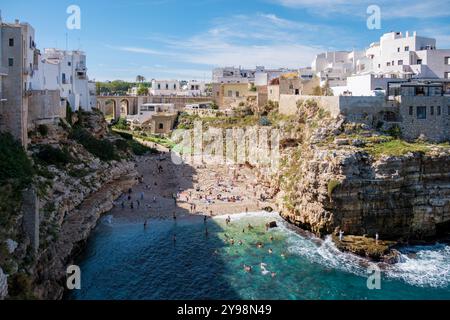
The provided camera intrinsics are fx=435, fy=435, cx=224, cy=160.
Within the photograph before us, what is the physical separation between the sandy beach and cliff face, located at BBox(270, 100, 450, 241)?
9.26m

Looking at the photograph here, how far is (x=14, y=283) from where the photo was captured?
2042cm

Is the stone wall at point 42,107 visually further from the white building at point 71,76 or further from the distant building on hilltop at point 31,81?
the white building at point 71,76

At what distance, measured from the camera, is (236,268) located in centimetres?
3011

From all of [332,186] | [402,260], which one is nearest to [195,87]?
[332,186]

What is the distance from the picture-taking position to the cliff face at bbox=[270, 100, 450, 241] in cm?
3450

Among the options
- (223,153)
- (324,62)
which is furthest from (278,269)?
(324,62)

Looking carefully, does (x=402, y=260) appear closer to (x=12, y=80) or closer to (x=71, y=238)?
(x=71, y=238)

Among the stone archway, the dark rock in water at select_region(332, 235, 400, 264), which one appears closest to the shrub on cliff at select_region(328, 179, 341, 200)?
the dark rock in water at select_region(332, 235, 400, 264)

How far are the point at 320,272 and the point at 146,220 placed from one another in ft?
57.6

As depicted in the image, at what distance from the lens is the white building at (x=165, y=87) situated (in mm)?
100875

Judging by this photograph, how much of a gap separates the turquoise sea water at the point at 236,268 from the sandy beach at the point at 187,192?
490 cm

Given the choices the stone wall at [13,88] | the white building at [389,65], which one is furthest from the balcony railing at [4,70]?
the white building at [389,65]

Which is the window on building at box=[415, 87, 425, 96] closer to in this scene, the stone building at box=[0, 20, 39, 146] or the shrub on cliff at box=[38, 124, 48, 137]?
the stone building at box=[0, 20, 39, 146]

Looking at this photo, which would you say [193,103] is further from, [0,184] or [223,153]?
[0,184]
